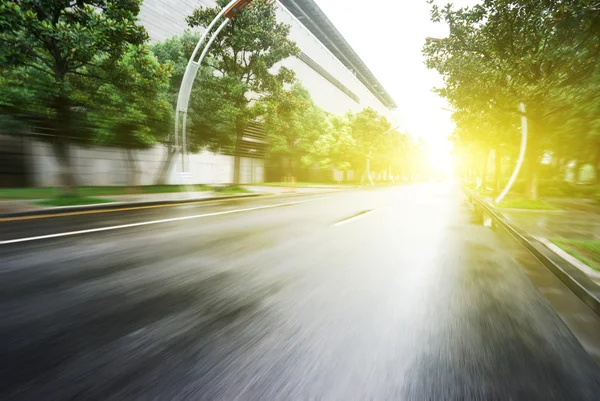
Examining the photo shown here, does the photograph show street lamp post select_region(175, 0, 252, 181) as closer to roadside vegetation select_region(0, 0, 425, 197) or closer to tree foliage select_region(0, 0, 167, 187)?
roadside vegetation select_region(0, 0, 425, 197)

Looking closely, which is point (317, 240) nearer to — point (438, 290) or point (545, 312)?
point (438, 290)

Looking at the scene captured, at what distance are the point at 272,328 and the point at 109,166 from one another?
73.4 ft

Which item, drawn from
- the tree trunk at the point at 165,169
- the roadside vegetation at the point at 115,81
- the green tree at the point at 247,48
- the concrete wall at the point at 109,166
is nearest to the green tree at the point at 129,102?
the roadside vegetation at the point at 115,81

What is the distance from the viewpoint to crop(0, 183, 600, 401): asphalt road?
5.86ft

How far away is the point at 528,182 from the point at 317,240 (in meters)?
15.5

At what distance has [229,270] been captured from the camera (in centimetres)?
392

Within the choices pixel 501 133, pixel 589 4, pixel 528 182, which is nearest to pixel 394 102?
pixel 501 133

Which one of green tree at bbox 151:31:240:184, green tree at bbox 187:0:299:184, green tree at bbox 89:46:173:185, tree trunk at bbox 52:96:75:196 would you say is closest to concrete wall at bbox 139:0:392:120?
green tree at bbox 187:0:299:184

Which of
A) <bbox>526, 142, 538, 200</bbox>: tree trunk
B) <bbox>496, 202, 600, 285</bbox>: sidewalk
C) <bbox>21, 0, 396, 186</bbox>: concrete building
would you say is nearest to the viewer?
<bbox>496, 202, 600, 285</bbox>: sidewalk

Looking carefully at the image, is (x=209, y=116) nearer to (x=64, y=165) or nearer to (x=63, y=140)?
(x=63, y=140)

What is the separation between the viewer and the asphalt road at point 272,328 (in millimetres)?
1786

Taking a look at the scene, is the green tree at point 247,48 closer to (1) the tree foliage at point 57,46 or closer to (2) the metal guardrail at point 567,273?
(1) the tree foliage at point 57,46

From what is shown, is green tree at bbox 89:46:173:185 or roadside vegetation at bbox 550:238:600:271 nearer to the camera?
roadside vegetation at bbox 550:238:600:271

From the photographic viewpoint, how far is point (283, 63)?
1647 inches
